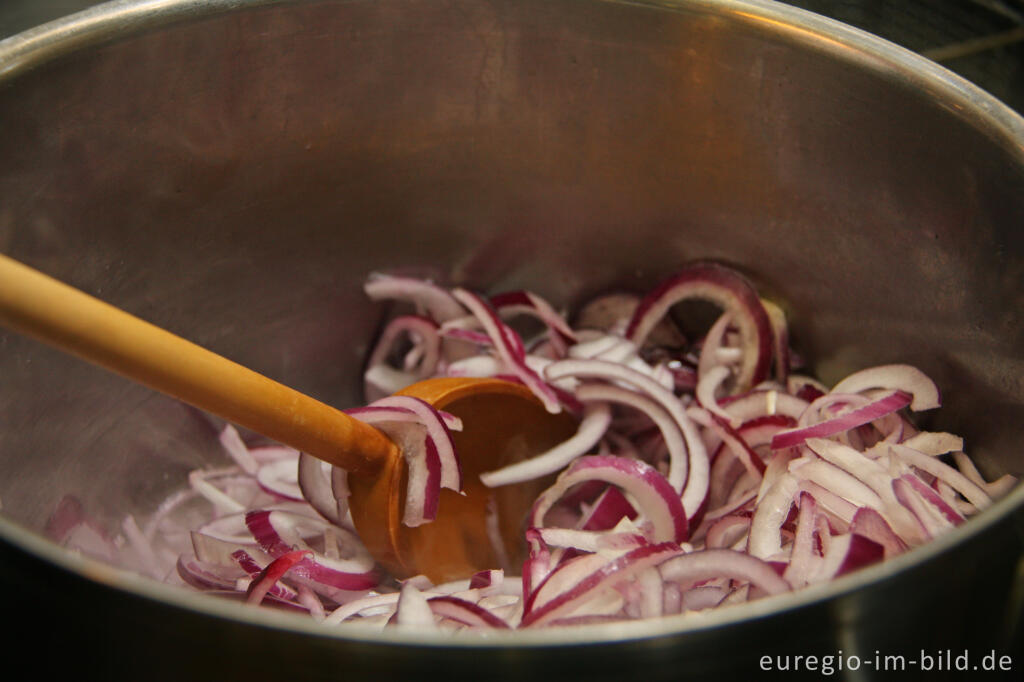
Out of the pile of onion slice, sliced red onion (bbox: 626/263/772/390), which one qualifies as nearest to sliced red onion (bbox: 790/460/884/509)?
the pile of onion slice

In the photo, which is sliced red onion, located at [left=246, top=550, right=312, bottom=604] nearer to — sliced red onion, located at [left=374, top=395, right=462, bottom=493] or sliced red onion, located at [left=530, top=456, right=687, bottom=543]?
sliced red onion, located at [left=374, top=395, right=462, bottom=493]

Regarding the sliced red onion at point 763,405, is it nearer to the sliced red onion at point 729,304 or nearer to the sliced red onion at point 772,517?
the sliced red onion at point 729,304

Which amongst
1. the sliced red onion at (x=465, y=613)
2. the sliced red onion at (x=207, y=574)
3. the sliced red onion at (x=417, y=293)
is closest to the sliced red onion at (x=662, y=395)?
the sliced red onion at (x=417, y=293)

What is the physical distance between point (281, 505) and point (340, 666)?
Result: 0.76 meters

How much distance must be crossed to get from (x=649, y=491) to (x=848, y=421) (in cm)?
24

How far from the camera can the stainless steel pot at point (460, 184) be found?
1.03 m

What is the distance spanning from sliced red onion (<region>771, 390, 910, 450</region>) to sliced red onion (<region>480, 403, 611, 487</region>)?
237mm

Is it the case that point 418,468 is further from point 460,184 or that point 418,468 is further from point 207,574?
point 460,184

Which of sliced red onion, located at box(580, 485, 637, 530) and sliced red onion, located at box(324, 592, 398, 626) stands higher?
sliced red onion, located at box(580, 485, 637, 530)

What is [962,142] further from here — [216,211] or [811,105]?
[216,211]

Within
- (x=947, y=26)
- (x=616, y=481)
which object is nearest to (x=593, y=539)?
(x=616, y=481)

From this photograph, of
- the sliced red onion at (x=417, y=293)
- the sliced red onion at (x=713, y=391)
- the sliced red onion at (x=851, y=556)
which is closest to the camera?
the sliced red onion at (x=851, y=556)

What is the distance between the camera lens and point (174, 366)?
2.49 ft

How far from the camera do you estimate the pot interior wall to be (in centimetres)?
104
